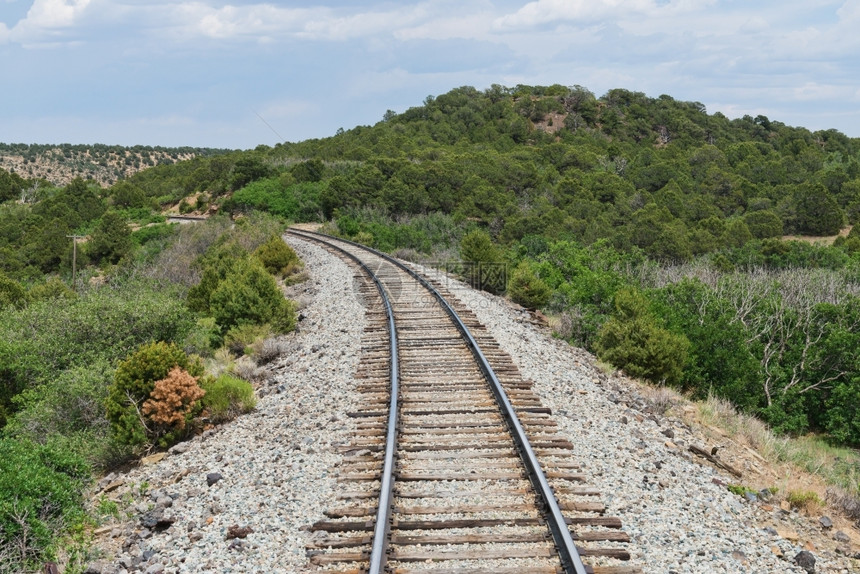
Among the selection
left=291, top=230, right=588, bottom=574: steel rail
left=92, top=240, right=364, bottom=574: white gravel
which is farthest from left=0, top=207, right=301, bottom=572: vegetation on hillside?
left=291, top=230, right=588, bottom=574: steel rail

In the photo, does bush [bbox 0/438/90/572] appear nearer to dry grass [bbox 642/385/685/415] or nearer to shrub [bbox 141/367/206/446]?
shrub [bbox 141/367/206/446]

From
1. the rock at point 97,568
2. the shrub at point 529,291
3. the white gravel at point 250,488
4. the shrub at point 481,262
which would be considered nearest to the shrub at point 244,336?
the white gravel at point 250,488

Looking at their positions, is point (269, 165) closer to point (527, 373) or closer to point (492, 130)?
point (492, 130)

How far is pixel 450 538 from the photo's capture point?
572cm

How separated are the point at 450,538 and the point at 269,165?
58734mm

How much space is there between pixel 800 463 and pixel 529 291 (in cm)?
956

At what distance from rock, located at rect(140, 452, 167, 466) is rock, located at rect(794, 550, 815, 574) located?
7068mm

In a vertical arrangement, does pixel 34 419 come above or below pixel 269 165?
below

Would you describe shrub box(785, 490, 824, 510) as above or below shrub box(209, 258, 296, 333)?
below

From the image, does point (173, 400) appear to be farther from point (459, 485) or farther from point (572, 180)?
point (572, 180)

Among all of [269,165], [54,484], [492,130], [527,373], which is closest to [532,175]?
[269,165]

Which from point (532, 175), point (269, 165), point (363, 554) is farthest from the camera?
point (269, 165)

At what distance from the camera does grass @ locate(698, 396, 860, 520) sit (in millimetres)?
7277

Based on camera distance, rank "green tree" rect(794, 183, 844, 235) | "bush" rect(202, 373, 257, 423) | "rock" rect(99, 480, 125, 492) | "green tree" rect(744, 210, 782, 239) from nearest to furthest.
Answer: "rock" rect(99, 480, 125, 492) → "bush" rect(202, 373, 257, 423) → "green tree" rect(744, 210, 782, 239) → "green tree" rect(794, 183, 844, 235)
